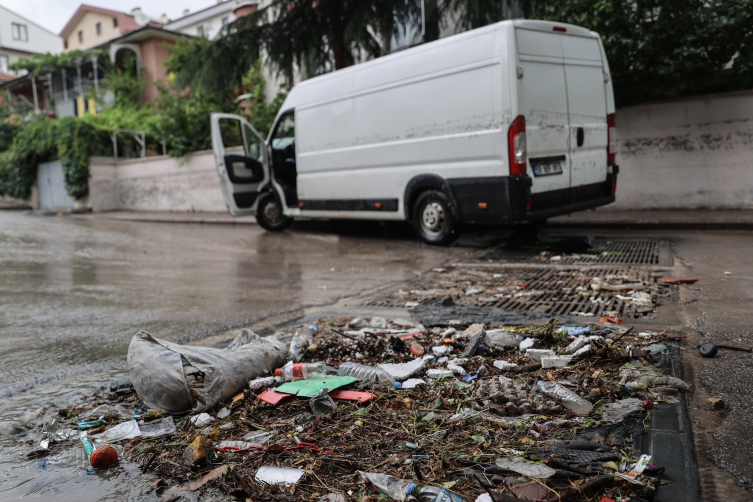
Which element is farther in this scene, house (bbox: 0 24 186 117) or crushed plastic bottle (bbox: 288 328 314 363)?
house (bbox: 0 24 186 117)

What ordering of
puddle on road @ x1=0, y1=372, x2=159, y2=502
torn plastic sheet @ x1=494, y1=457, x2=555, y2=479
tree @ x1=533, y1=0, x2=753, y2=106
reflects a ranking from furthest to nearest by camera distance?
tree @ x1=533, y1=0, x2=753, y2=106 < puddle on road @ x1=0, y1=372, x2=159, y2=502 < torn plastic sheet @ x1=494, y1=457, x2=555, y2=479

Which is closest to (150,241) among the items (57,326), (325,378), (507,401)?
(57,326)

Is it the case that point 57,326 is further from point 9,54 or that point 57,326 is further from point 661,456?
point 9,54

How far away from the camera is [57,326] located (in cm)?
448

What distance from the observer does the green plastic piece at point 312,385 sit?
8.89 ft

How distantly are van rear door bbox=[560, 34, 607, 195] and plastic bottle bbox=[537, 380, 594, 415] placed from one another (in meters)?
5.33

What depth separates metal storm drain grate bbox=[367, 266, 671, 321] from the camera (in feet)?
13.8

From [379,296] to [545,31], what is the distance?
422cm

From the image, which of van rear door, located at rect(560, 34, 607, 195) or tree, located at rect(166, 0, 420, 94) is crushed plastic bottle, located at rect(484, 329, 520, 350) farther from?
tree, located at rect(166, 0, 420, 94)

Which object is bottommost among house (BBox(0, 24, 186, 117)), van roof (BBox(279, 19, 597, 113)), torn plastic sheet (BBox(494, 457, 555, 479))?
torn plastic sheet (BBox(494, 457, 555, 479))

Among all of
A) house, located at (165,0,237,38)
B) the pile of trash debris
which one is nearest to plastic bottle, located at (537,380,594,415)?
the pile of trash debris

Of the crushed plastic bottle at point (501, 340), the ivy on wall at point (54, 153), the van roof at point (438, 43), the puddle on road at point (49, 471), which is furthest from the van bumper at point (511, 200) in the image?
the ivy on wall at point (54, 153)

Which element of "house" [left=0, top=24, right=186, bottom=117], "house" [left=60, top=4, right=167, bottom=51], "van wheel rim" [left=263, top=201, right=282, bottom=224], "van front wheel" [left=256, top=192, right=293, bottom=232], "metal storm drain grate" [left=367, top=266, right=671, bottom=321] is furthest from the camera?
"house" [left=60, top=4, right=167, bottom=51]

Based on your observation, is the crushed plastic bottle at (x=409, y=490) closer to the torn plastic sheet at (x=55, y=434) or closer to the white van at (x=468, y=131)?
the torn plastic sheet at (x=55, y=434)
